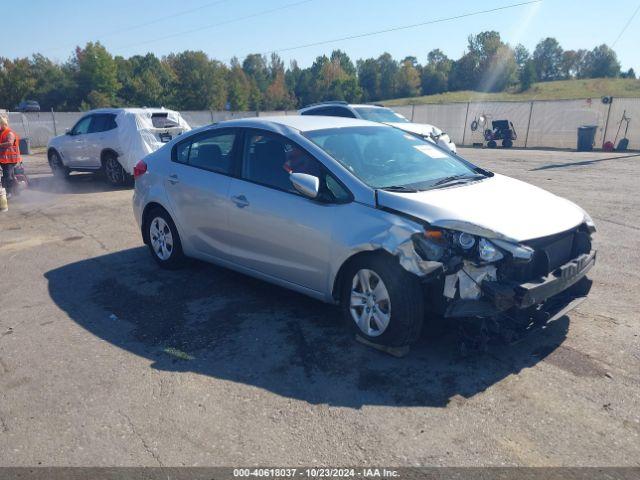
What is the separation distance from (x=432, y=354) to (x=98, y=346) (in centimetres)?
265

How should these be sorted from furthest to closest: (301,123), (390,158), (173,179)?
(173,179), (301,123), (390,158)

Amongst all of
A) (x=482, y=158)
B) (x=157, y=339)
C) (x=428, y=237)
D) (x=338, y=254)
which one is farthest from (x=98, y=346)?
(x=482, y=158)

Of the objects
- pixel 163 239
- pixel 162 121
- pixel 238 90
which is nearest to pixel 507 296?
pixel 163 239

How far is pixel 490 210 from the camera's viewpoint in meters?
3.78

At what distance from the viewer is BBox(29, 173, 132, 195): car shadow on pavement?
1242cm

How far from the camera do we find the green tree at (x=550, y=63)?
114500mm

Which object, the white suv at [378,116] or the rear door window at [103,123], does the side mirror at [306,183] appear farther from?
the rear door window at [103,123]

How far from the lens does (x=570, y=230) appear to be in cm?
392

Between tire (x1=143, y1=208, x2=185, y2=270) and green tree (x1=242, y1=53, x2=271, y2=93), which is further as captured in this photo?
green tree (x1=242, y1=53, x2=271, y2=93)

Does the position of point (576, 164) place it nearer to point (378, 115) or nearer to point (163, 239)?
point (378, 115)

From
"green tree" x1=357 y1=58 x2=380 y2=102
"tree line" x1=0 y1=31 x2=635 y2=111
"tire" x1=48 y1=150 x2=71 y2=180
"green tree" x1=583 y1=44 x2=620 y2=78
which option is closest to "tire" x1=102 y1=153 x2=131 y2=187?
"tire" x1=48 y1=150 x2=71 y2=180

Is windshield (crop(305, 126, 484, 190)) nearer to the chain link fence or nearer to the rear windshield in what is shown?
the rear windshield

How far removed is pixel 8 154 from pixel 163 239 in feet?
23.0

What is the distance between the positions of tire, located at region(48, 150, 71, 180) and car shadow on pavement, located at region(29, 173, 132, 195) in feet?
0.38
